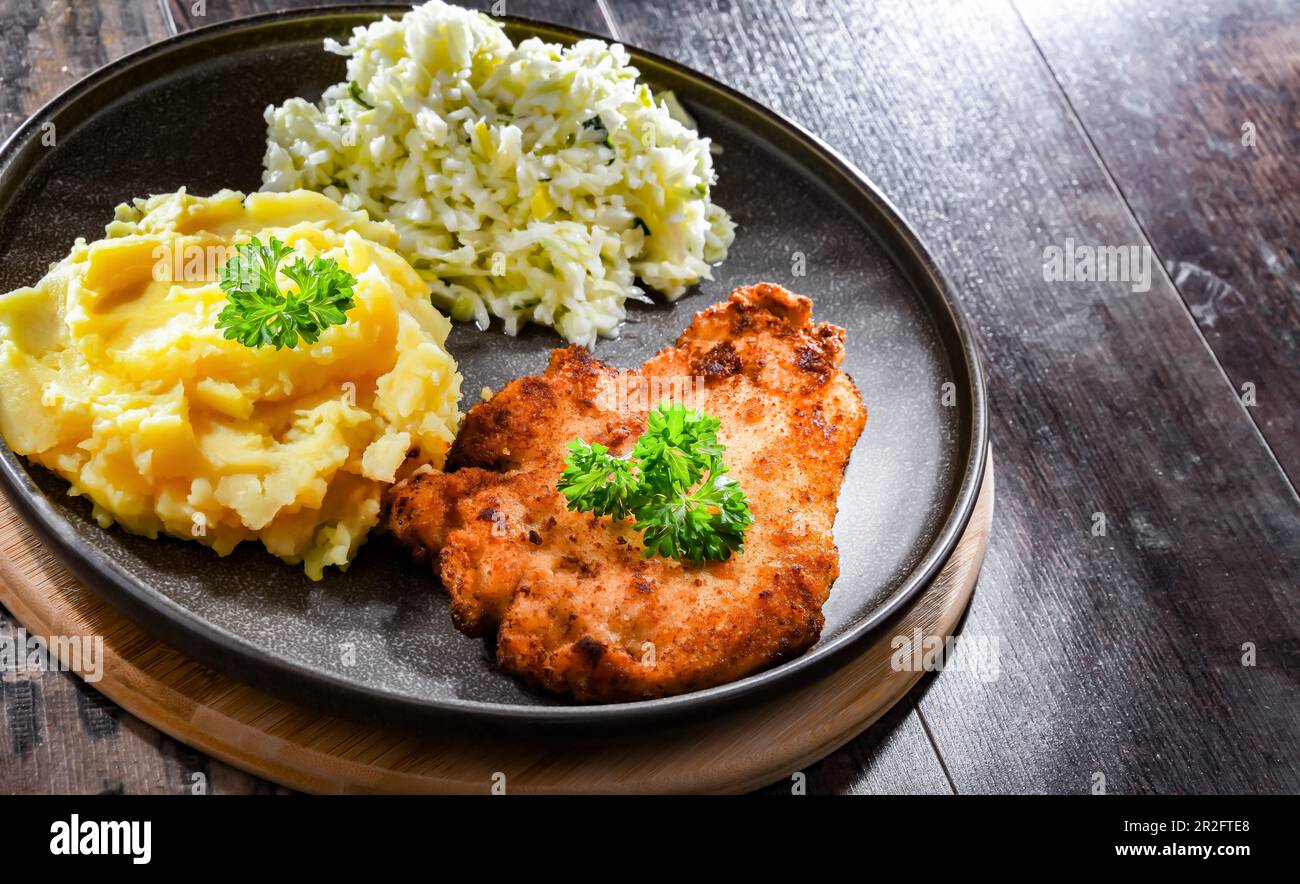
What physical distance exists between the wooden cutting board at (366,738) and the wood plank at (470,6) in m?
2.58

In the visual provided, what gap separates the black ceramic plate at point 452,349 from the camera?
10.9 ft

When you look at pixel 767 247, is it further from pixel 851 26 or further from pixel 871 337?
pixel 851 26

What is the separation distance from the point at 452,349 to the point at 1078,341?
2489 millimetres

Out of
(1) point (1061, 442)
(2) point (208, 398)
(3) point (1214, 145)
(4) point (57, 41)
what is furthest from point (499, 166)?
(3) point (1214, 145)

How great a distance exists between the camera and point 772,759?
3510 mm

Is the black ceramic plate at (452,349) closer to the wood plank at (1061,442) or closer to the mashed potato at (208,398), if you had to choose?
the mashed potato at (208,398)

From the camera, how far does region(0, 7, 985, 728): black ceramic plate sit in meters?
3.31

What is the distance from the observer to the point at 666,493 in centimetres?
357

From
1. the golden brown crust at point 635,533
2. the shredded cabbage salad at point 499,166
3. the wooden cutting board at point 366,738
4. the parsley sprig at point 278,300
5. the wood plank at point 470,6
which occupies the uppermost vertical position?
the wood plank at point 470,6

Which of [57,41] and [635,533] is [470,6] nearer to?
[57,41]

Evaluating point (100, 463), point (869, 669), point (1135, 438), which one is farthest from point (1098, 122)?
point (100, 463)

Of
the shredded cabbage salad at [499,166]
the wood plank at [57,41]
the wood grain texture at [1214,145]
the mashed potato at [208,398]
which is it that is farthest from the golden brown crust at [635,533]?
the wood plank at [57,41]

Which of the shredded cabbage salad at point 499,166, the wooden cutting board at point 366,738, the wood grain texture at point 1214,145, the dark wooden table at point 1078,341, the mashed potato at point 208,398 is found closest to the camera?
the wooden cutting board at point 366,738

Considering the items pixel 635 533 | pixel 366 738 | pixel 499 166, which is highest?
pixel 499 166
